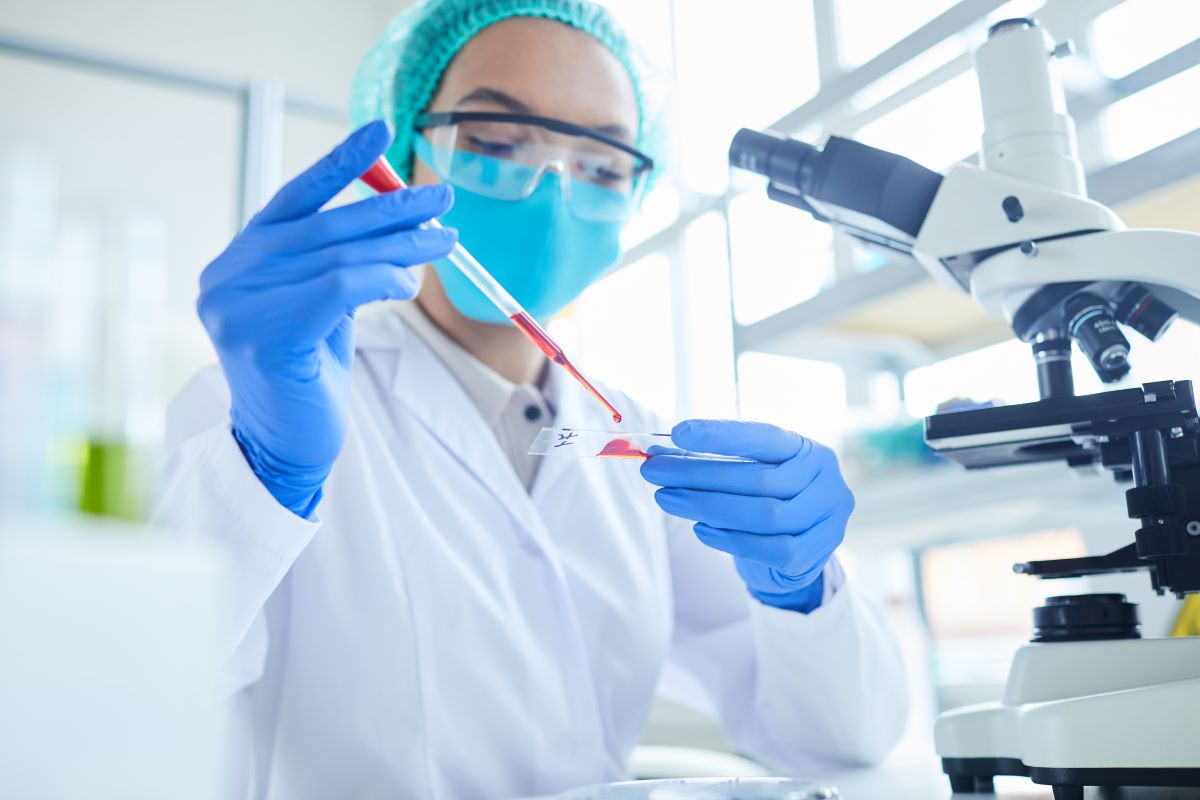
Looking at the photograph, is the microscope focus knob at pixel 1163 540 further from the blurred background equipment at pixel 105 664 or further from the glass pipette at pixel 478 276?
the blurred background equipment at pixel 105 664

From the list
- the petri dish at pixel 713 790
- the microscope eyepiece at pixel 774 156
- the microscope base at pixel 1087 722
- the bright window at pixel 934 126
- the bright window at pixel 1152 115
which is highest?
the bright window at pixel 934 126

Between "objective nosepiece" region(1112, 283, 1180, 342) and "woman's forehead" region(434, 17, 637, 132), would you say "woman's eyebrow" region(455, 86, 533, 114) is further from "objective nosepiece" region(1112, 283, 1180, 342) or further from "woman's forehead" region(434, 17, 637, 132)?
"objective nosepiece" region(1112, 283, 1180, 342)

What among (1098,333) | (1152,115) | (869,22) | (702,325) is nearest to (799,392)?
(702,325)

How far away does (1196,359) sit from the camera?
1.20 metres

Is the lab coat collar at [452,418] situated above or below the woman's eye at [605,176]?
below

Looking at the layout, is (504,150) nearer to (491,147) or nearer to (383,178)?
(491,147)

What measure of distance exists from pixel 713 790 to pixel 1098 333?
534 millimetres

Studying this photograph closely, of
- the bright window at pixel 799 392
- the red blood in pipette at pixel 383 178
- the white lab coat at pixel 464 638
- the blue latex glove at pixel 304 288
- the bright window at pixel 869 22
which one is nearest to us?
the blue latex glove at pixel 304 288

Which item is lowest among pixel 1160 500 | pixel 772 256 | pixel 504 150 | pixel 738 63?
pixel 1160 500

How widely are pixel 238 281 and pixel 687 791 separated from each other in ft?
1.88

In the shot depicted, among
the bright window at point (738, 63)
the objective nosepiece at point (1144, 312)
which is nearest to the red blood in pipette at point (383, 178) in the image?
the objective nosepiece at point (1144, 312)

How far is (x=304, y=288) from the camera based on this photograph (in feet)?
2.68

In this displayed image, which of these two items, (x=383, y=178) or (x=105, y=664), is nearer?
(x=105, y=664)

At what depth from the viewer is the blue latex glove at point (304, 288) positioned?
32.2 inches
